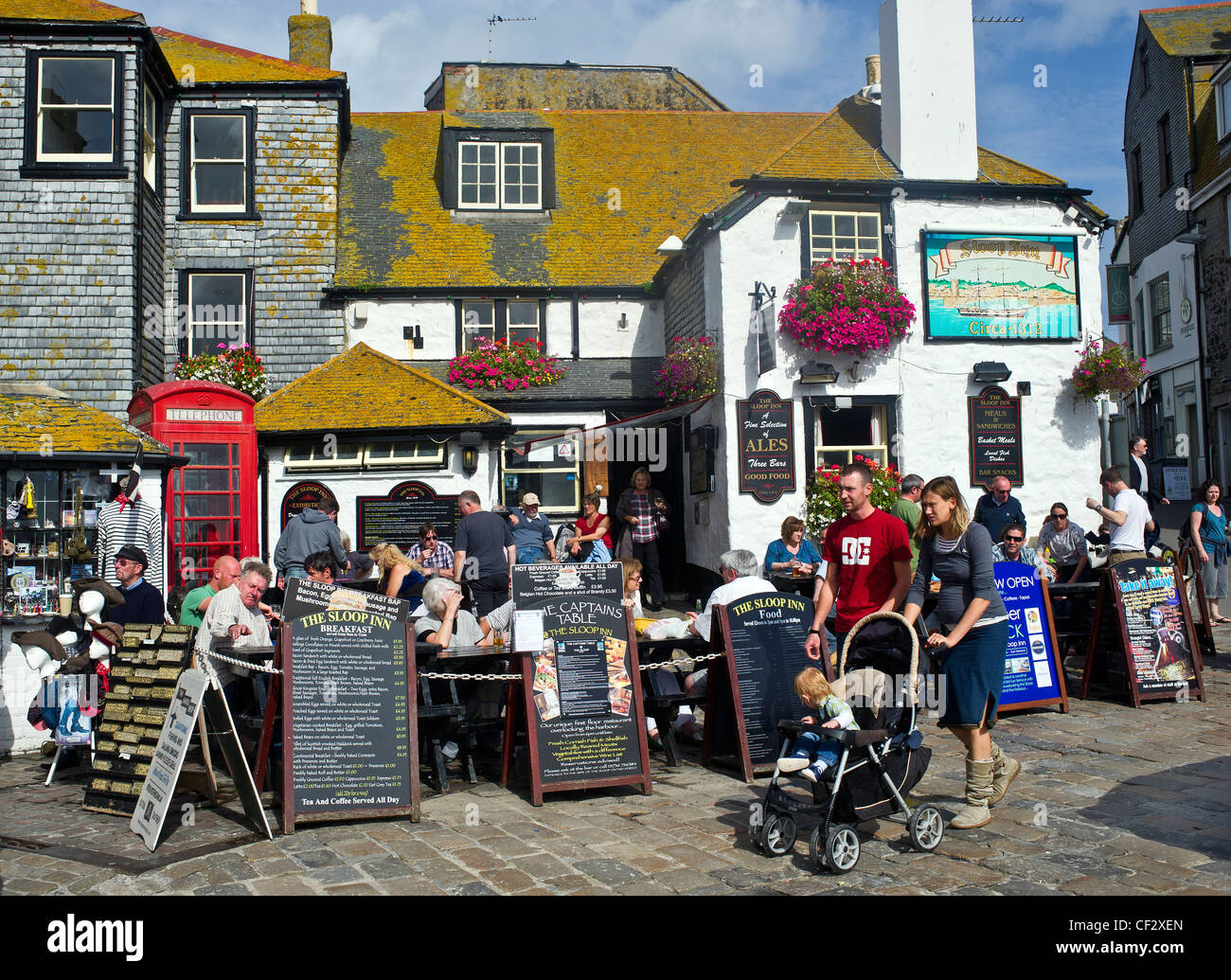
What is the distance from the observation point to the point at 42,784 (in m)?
7.69

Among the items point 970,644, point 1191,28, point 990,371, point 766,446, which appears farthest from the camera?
point 1191,28

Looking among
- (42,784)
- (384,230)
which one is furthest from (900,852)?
(384,230)

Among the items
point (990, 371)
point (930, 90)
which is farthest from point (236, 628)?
point (930, 90)

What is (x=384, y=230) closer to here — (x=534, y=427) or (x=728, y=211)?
(x=534, y=427)

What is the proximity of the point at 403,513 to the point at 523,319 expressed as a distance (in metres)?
4.88

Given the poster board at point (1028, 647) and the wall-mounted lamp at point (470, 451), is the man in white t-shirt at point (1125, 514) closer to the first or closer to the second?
the poster board at point (1028, 647)

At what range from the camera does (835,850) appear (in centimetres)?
508

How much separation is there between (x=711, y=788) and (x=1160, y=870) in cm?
275

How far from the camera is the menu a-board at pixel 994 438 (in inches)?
603

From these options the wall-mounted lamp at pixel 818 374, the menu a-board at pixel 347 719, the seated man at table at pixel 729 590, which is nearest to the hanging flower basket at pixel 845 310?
the wall-mounted lamp at pixel 818 374

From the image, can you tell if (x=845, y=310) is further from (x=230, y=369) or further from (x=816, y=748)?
(x=816, y=748)

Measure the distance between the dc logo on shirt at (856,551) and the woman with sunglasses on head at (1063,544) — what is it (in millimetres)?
5482

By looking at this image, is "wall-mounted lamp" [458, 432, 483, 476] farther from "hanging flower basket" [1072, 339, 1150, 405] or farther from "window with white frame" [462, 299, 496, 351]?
"hanging flower basket" [1072, 339, 1150, 405]

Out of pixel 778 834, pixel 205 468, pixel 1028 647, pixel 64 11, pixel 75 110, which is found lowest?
pixel 778 834
